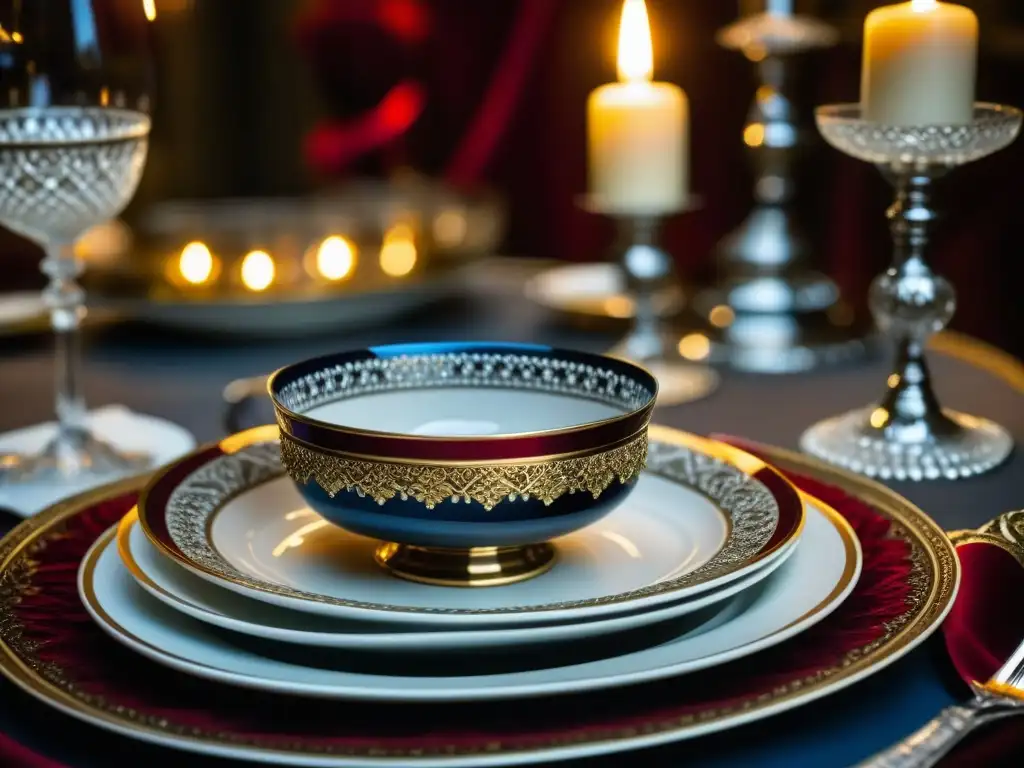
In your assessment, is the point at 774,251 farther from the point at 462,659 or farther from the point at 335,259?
the point at 462,659

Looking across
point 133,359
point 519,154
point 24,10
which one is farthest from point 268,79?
point 24,10

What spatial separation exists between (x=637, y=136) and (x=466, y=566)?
1.34 feet

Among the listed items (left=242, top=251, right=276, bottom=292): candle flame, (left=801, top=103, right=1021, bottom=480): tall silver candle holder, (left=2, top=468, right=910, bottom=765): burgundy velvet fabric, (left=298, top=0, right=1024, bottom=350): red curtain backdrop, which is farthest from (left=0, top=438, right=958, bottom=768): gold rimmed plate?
(left=298, top=0, right=1024, bottom=350): red curtain backdrop

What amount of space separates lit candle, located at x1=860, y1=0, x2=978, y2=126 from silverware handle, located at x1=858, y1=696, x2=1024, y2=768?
0.30 metres

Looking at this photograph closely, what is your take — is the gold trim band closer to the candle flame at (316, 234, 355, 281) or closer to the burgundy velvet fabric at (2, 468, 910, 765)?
the burgundy velvet fabric at (2, 468, 910, 765)

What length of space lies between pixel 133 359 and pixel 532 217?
3.70 ft

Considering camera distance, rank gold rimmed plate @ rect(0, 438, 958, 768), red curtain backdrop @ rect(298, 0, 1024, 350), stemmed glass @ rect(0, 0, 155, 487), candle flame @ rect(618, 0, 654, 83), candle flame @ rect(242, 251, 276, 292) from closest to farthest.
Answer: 1. gold rimmed plate @ rect(0, 438, 958, 768)
2. stemmed glass @ rect(0, 0, 155, 487)
3. candle flame @ rect(618, 0, 654, 83)
4. candle flame @ rect(242, 251, 276, 292)
5. red curtain backdrop @ rect(298, 0, 1024, 350)

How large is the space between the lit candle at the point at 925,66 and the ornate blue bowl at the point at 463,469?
0.21 meters

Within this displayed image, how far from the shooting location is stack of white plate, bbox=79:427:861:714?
0.31 meters

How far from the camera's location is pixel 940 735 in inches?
11.7

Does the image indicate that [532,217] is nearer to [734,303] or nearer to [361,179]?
[361,179]

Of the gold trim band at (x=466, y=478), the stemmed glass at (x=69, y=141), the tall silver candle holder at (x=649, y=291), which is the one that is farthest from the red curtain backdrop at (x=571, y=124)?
the gold trim band at (x=466, y=478)

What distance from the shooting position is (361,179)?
192cm

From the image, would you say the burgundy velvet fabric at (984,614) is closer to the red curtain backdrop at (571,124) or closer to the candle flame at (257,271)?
the candle flame at (257,271)
